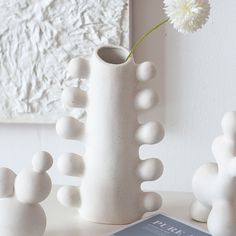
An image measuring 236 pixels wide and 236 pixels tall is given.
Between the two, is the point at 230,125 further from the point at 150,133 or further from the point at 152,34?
the point at 152,34

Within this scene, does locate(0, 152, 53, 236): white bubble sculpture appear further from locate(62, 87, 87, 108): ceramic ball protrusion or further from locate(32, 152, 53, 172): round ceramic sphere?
locate(62, 87, 87, 108): ceramic ball protrusion

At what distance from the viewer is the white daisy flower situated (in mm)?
626

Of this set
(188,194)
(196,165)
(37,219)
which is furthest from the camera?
(196,165)

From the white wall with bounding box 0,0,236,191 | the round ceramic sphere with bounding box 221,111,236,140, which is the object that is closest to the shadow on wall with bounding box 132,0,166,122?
the white wall with bounding box 0,0,236,191

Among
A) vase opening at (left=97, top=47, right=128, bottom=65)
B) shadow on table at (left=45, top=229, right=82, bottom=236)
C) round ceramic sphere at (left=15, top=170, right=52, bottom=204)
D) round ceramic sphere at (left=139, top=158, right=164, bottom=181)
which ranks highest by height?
vase opening at (left=97, top=47, right=128, bottom=65)

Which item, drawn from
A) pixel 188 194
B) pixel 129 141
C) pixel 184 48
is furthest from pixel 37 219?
pixel 184 48

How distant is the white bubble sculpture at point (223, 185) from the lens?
604 millimetres

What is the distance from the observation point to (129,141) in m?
0.69

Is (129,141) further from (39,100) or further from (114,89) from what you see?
(39,100)

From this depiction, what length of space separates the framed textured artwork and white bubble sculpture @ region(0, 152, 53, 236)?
0.34 metres

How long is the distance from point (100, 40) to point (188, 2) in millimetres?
313

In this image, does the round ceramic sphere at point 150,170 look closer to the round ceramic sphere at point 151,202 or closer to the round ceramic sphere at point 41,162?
the round ceramic sphere at point 151,202

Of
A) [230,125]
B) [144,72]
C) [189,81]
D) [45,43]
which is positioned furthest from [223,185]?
[45,43]

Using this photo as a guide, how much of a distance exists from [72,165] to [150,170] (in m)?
0.12
